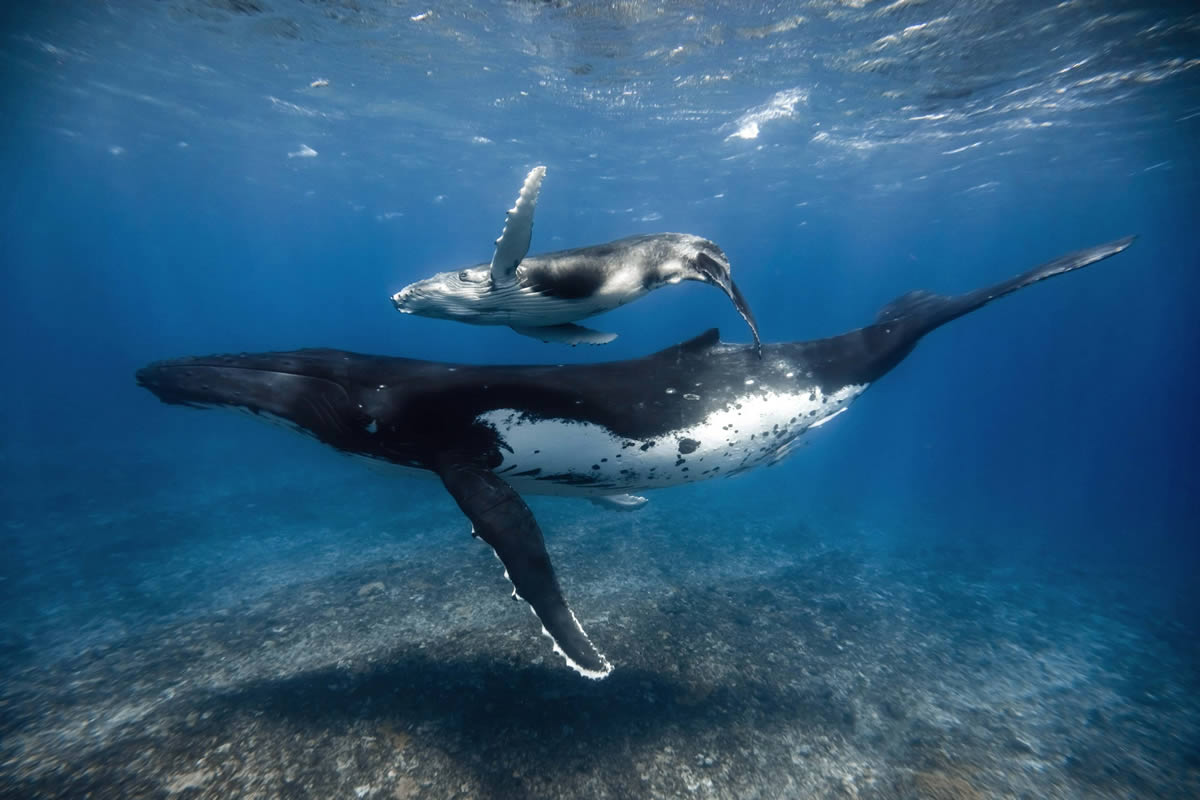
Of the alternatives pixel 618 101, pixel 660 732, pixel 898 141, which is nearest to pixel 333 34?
pixel 618 101

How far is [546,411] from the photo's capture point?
4.56m

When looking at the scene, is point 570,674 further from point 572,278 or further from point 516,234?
point 516,234

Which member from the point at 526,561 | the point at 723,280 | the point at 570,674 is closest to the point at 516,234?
the point at 723,280

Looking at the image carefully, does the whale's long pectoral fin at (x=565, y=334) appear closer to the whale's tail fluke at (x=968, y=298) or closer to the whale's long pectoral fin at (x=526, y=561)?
the whale's long pectoral fin at (x=526, y=561)

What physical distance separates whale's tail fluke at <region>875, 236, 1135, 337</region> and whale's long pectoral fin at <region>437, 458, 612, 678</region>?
15.3 ft

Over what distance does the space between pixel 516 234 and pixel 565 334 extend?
1.59m

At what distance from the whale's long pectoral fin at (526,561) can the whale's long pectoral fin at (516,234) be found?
6.34 ft

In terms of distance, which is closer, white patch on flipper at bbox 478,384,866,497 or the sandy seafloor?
white patch on flipper at bbox 478,384,866,497

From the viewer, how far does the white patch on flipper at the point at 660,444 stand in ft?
15.0

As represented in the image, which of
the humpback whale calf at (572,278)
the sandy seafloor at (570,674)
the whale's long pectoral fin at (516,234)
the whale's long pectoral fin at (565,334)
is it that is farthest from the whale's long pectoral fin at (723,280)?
the sandy seafloor at (570,674)

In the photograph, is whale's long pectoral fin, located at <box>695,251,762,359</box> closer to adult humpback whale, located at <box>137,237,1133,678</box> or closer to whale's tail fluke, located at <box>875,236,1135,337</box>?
adult humpback whale, located at <box>137,237,1133,678</box>

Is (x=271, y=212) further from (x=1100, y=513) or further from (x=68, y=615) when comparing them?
(x=1100, y=513)

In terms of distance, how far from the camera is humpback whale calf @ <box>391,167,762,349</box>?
466 centimetres

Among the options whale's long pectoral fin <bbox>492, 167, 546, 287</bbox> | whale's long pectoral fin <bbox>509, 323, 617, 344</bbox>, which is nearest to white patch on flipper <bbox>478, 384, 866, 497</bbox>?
whale's long pectoral fin <bbox>492, 167, 546, 287</bbox>
